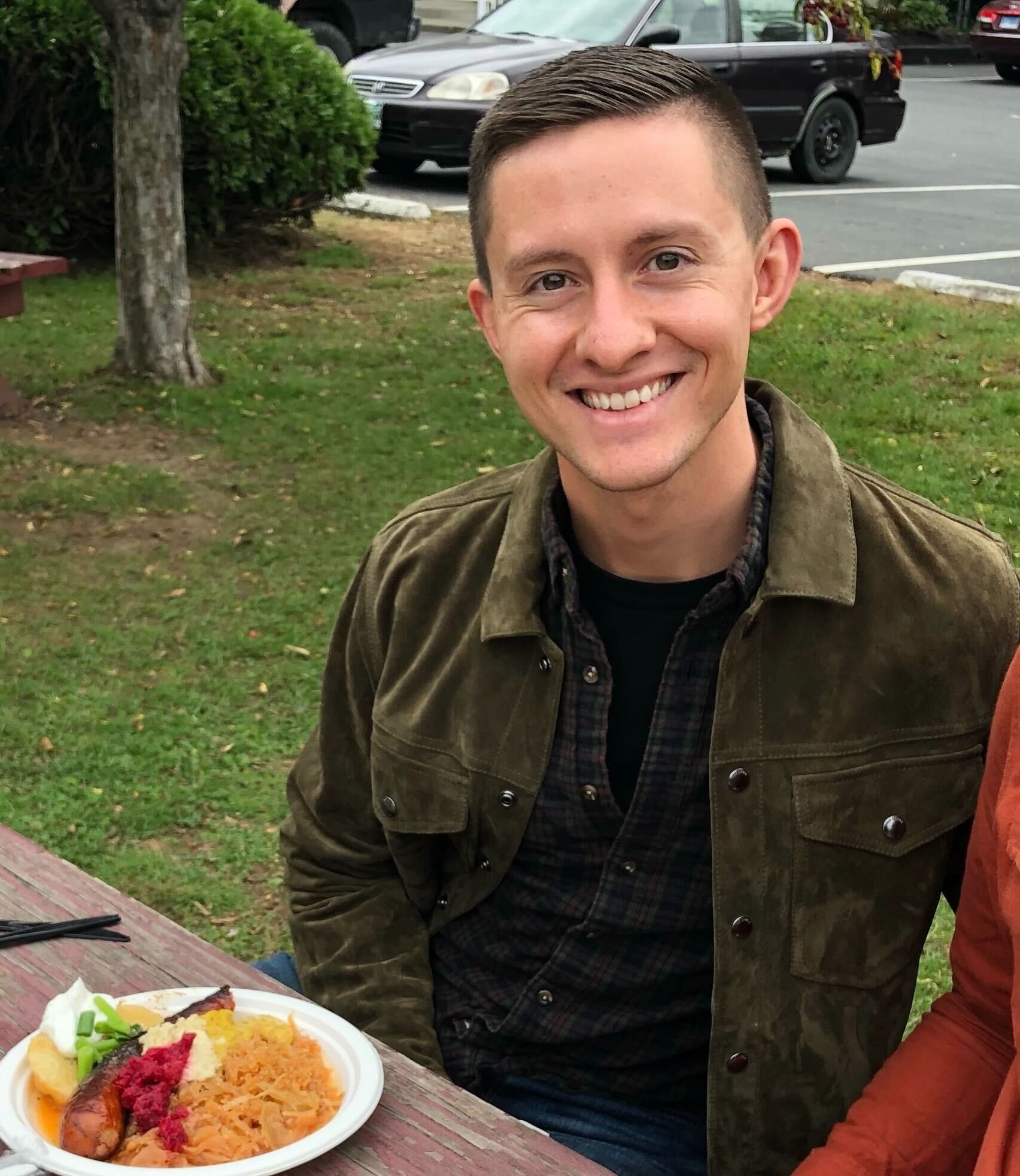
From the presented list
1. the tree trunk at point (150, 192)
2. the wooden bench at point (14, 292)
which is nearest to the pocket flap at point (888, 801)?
the wooden bench at point (14, 292)

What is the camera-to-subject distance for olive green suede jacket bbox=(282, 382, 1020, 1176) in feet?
6.72

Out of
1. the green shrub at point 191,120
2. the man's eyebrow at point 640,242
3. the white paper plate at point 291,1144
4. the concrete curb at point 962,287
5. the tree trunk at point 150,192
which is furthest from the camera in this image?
the green shrub at point 191,120

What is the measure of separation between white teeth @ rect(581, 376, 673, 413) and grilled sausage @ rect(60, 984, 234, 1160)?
937 mm

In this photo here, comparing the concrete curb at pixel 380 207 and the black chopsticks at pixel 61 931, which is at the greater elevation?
the black chopsticks at pixel 61 931

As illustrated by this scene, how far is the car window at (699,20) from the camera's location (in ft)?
42.7

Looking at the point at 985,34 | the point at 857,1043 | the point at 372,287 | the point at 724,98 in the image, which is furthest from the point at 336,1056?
the point at 985,34

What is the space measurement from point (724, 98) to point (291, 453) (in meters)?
5.08

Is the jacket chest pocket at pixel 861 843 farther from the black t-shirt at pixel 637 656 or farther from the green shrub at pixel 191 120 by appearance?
the green shrub at pixel 191 120

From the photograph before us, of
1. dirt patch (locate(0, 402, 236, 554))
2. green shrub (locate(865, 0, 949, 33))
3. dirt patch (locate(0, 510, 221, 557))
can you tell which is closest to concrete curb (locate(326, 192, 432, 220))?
dirt patch (locate(0, 402, 236, 554))

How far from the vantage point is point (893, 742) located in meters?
2.06

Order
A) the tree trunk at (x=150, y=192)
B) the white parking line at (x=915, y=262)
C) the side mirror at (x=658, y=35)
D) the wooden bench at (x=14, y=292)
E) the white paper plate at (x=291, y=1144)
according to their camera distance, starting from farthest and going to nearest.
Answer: the side mirror at (x=658, y=35), the white parking line at (x=915, y=262), the tree trunk at (x=150, y=192), the wooden bench at (x=14, y=292), the white paper plate at (x=291, y=1144)

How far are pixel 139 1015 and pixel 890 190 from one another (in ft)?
44.5

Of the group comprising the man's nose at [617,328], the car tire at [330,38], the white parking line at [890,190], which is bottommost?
the white parking line at [890,190]

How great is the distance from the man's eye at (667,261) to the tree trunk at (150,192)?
19.9 ft
